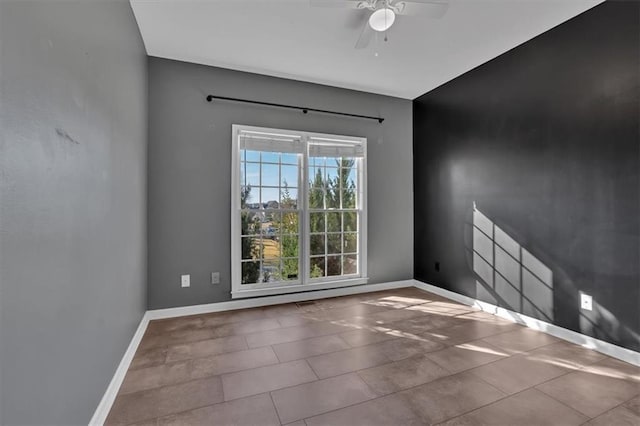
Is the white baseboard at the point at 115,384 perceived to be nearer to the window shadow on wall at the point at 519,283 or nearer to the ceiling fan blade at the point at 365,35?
the ceiling fan blade at the point at 365,35

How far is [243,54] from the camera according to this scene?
125 inches

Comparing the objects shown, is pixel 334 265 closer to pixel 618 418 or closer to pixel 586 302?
pixel 586 302

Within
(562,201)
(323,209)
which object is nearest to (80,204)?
(323,209)

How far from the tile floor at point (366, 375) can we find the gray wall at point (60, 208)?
46cm

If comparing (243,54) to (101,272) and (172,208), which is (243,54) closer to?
(172,208)

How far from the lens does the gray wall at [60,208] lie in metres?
0.90

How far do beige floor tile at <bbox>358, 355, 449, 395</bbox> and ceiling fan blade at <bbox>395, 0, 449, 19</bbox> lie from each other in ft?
8.49

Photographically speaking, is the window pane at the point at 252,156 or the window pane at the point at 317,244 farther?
the window pane at the point at 317,244

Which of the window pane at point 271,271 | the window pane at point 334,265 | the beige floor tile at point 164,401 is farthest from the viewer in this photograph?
the window pane at point 334,265

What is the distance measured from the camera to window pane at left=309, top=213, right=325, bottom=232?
13.0 feet

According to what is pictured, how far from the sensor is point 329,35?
2836 mm

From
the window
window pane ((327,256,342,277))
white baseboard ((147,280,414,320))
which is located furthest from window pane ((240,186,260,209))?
window pane ((327,256,342,277))

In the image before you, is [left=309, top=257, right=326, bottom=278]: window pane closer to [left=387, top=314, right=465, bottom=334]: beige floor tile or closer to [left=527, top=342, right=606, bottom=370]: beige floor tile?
[left=387, top=314, right=465, bottom=334]: beige floor tile

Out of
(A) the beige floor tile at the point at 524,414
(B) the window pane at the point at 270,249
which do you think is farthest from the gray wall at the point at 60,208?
(A) the beige floor tile at the point at 524,414
